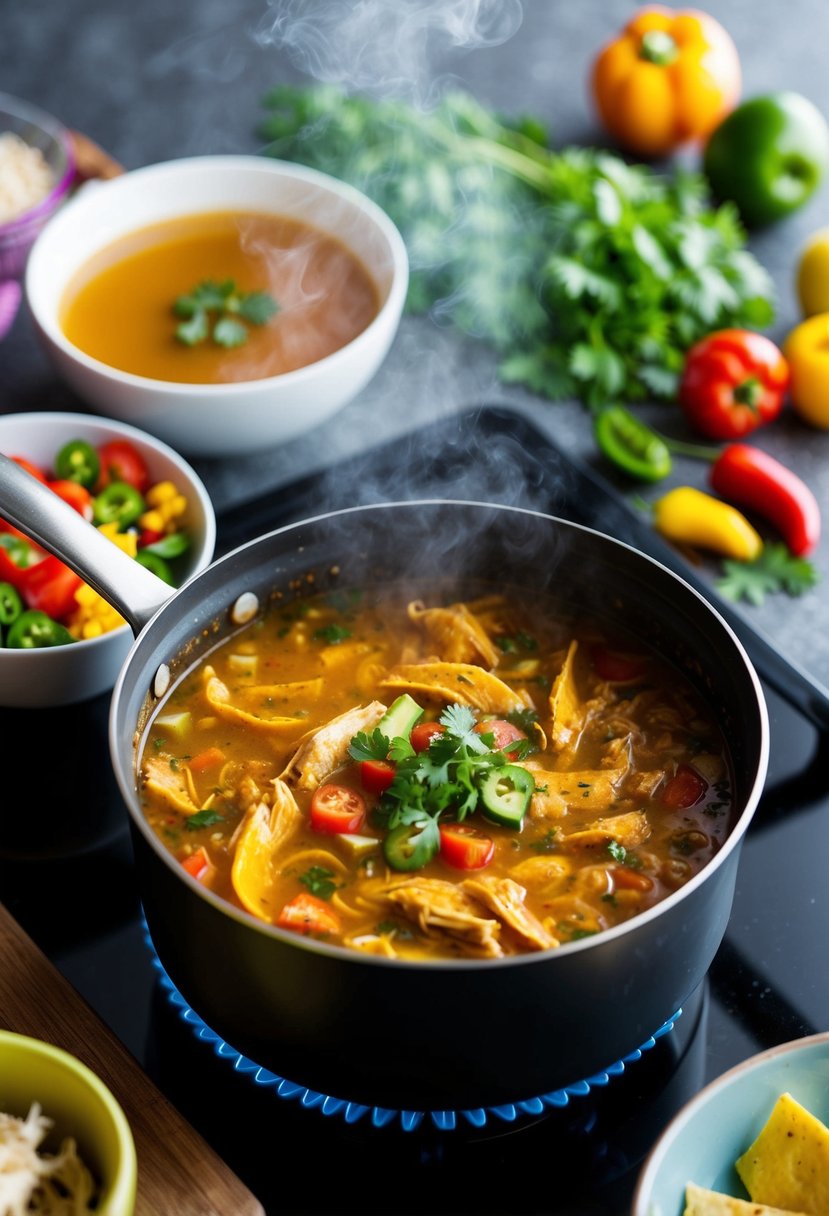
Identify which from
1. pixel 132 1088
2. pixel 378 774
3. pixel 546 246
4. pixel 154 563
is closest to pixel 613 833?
pixel 378 774

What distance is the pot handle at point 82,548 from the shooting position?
234 cm

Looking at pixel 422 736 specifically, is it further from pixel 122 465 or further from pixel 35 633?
pixel 122 465

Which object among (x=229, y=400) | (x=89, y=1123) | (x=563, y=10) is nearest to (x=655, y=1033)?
(x=89, y=1123)

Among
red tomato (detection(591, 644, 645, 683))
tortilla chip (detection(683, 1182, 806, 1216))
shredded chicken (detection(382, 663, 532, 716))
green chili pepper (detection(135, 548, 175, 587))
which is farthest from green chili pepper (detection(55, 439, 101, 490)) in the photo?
tortilla chip (detection(683, 1182, 806, 1216))

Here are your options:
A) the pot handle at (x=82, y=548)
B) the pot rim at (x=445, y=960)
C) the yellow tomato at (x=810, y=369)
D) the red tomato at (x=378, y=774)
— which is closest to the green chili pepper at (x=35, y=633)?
the pot handle at (x=82, y=548)

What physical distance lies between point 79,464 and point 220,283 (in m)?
0.72

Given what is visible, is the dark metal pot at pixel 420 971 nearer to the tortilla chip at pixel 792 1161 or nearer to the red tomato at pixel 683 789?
the red tomato at pixel 683 789

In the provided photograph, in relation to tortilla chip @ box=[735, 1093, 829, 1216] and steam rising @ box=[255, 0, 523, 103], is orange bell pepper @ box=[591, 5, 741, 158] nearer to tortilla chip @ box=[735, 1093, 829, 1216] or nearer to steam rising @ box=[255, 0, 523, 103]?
A: steam rising @ box=[255, 0, 523, 103]

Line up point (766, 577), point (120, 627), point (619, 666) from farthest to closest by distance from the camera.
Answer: point (766, 577) → point (120, 627) → point (619, 666)

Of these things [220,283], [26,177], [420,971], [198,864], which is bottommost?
[26,177]

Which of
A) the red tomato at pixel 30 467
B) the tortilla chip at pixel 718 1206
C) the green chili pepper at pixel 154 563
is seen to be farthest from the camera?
the red tomato at pixel 30 467

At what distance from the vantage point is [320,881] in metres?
2.18

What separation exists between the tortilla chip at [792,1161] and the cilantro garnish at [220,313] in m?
2.27

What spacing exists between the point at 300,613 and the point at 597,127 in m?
2.83
